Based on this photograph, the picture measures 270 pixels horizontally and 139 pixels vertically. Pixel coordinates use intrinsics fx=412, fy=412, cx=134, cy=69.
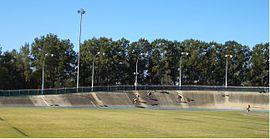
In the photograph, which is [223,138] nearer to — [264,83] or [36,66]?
[36,66]

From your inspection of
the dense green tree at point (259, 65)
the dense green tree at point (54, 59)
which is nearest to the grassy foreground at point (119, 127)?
the dense green tree at point (54, 59)

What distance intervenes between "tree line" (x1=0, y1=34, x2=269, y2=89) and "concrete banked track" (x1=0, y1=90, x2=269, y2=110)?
2889 centimetres

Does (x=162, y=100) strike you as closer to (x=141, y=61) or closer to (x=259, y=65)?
→ (x=141, y=61)

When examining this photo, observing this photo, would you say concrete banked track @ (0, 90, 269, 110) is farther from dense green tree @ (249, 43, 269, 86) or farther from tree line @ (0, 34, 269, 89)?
dense green tree @ (249, 43, 269, 86)

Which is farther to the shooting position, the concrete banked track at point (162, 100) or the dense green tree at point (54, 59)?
the dense green tree at point (54, 59)

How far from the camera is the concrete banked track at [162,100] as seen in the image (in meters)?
69.9

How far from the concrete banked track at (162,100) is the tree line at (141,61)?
28888mm

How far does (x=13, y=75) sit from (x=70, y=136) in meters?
90.7

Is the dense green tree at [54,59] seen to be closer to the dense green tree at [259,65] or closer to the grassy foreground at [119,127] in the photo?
the dense green tree at [259,65]

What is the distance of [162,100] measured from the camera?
82.8 metres

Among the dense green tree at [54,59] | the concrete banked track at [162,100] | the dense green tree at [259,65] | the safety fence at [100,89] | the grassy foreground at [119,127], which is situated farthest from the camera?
the dense green tree at [259,65]

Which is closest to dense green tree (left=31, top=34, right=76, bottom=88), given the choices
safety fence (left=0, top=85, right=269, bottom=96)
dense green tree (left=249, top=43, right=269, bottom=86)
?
safety fence (left=0, top=85, right=269, bottom=96)

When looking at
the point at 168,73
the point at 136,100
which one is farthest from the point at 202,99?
the point at 168,73

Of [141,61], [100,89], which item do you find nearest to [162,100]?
[100,89]
